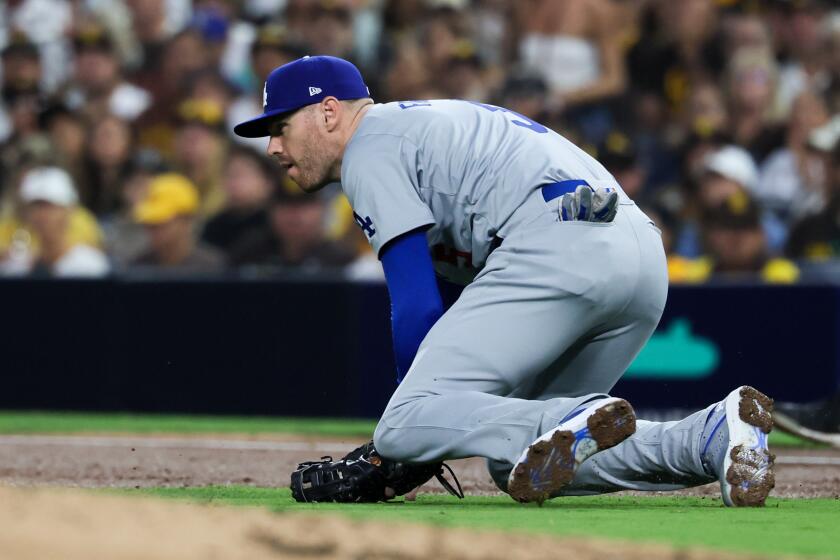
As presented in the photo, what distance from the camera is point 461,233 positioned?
5.52 meters

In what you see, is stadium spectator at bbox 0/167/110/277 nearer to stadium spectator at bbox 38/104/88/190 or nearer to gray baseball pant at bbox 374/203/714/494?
stadium spectator at bbox 38/104/88/190

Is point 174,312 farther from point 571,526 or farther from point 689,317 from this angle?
point 571,526

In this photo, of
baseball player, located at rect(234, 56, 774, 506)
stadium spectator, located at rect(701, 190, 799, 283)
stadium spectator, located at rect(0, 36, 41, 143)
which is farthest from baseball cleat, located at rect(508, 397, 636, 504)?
stadium spectator, located at rect(0, 36, 41, 143)

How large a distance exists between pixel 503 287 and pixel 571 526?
0.98m

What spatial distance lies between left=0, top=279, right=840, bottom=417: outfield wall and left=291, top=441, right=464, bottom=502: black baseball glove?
473 cm

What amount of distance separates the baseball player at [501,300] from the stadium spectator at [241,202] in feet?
20.0

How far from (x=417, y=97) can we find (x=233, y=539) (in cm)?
874

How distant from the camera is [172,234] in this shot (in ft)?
38.2

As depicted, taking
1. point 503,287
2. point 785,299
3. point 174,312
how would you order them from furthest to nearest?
point 174,312
point 785,299
point 503,287

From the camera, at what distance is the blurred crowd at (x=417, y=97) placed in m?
11.0

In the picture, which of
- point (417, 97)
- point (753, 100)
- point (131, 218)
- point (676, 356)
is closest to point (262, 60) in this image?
point (417, 97)

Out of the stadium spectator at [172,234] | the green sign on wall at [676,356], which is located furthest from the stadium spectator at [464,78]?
the green sign on wall at [676,356]

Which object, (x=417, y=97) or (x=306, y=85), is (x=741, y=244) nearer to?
(x=417, y=97)

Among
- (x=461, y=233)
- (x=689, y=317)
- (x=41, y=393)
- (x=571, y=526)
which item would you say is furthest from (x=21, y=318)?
(x=571, y=526)
